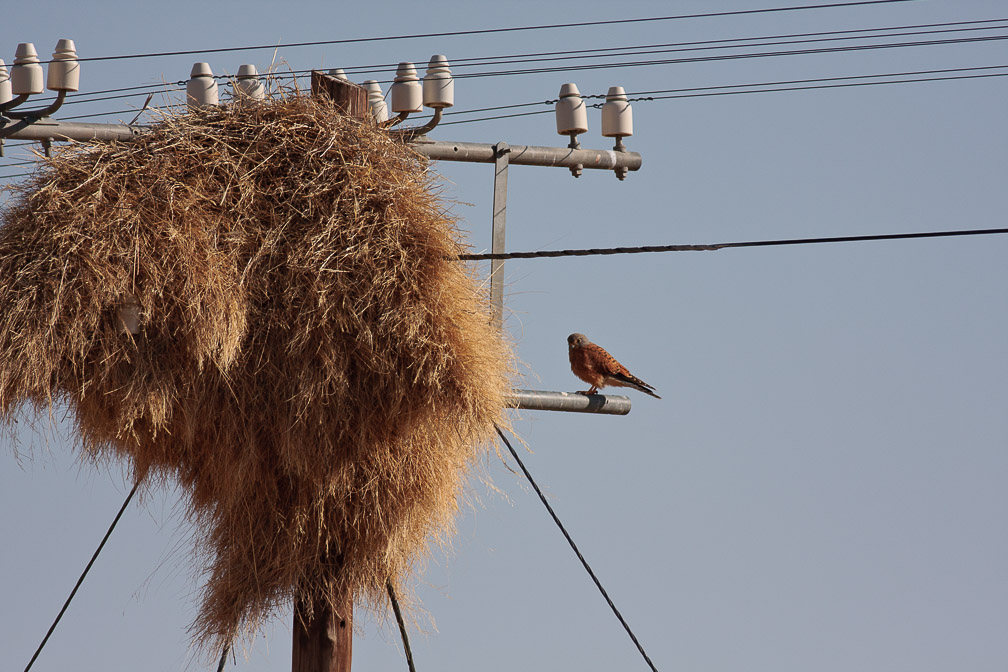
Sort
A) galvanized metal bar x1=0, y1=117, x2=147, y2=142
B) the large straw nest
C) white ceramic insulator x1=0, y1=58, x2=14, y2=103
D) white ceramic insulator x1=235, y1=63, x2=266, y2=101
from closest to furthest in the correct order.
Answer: the large straw nest < white ceramic insulator x1=235, y1=63, x2=266, y2=101 < galvanized metal bar x1=0, y1=117, x2=147, y2=142 < white ceramic insulator x1=0, y1=58, x2=14, y2=103

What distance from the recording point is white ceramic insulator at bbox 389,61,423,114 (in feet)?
21.1

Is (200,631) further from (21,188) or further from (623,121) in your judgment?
(623,121)

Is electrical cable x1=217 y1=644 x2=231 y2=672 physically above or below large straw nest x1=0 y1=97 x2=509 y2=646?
below

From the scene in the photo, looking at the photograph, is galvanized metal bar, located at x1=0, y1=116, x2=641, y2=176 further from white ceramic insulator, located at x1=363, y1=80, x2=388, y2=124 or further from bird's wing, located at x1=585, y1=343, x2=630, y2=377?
bird's wing, located at x1=585, y1=343, x2=630, y2=377

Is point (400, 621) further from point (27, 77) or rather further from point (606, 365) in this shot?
point (27, 77)

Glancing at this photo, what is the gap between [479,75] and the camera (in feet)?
28.1

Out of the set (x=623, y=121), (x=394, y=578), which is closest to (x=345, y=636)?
(x=394, y=578)

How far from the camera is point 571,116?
6.97 m

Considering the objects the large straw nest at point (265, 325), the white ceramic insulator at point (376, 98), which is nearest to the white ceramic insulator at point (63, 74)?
the white ceramic insulator at point (376, 98)

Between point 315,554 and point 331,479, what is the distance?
346 millimetres

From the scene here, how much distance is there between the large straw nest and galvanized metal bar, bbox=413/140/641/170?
154 cm

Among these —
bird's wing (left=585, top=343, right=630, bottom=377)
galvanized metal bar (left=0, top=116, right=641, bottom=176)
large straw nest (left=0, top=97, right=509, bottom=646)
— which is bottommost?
bird's wing (left=585, top=343, right=630, bottom=377)

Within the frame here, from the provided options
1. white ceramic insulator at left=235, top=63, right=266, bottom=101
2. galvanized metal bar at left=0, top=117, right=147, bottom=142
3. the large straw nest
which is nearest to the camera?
the large straw nest

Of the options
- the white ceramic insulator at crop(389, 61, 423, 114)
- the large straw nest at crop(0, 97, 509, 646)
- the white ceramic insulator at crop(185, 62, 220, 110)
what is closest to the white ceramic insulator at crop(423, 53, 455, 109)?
the white ceramic insulator at crop(389, 61, 423, 114)
